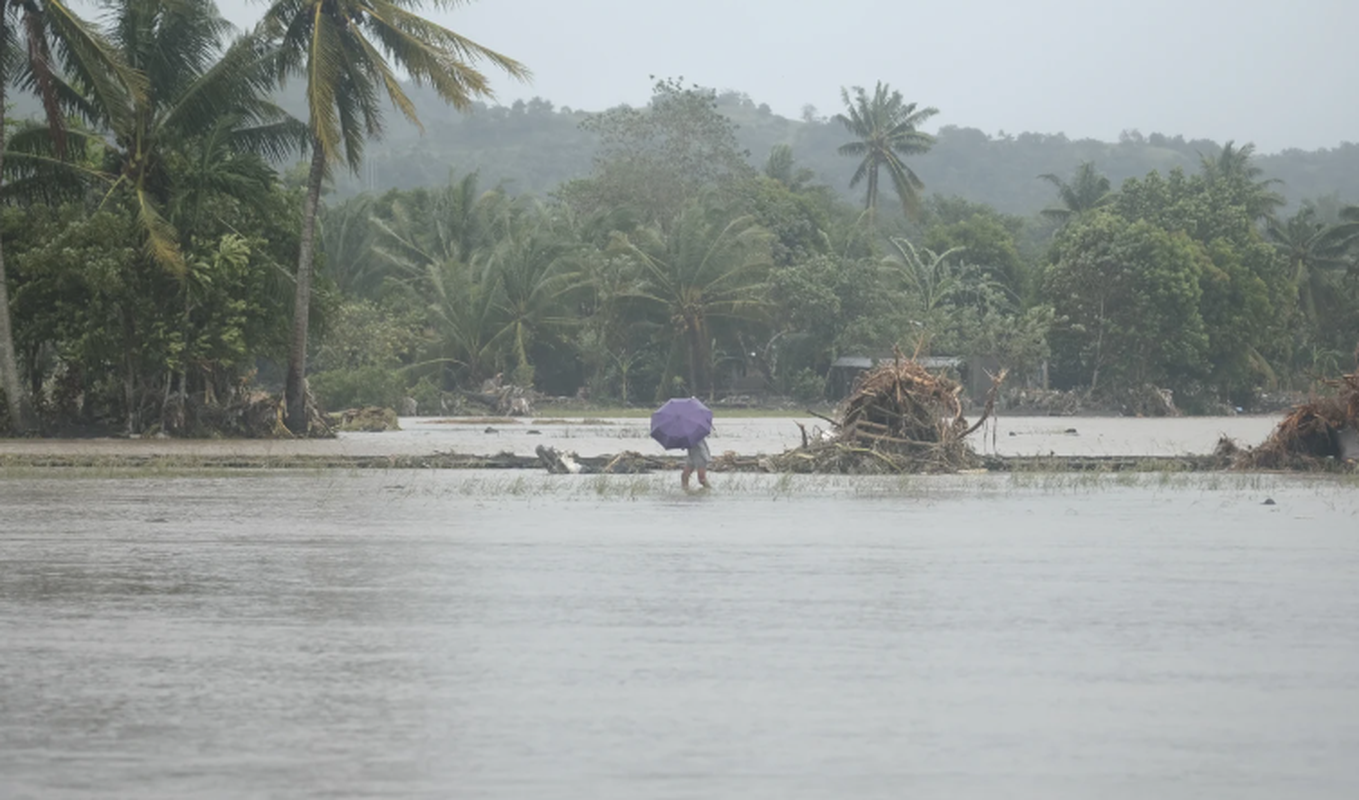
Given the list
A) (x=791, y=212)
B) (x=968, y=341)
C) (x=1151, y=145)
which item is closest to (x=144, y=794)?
(x=968, y=341)

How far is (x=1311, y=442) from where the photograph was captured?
22.8 meters

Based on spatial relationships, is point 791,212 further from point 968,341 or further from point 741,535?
point 741,535

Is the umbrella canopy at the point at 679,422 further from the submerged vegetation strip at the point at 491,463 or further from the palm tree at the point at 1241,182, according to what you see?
the palm tree at the point at 1241,182

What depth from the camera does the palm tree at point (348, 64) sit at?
27.5 metres

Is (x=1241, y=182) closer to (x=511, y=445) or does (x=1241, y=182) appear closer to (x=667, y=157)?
(x=667, y=157)

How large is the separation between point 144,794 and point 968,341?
54906 mm

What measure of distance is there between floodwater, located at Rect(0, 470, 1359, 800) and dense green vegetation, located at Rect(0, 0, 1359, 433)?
13.8 meters

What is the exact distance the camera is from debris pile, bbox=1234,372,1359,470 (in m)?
22.3

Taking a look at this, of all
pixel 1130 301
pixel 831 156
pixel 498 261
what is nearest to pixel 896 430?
pixel 498 261

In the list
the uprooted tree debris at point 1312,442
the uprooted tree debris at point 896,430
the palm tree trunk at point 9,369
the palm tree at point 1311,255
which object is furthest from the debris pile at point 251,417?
the palm tree at point 1311,255

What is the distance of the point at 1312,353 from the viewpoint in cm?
7062

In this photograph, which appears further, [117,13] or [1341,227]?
[1341,227]

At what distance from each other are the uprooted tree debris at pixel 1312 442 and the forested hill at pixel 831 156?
3816 inches

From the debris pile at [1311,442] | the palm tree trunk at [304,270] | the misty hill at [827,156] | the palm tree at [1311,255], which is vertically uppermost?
the misty hill at [827,156]
